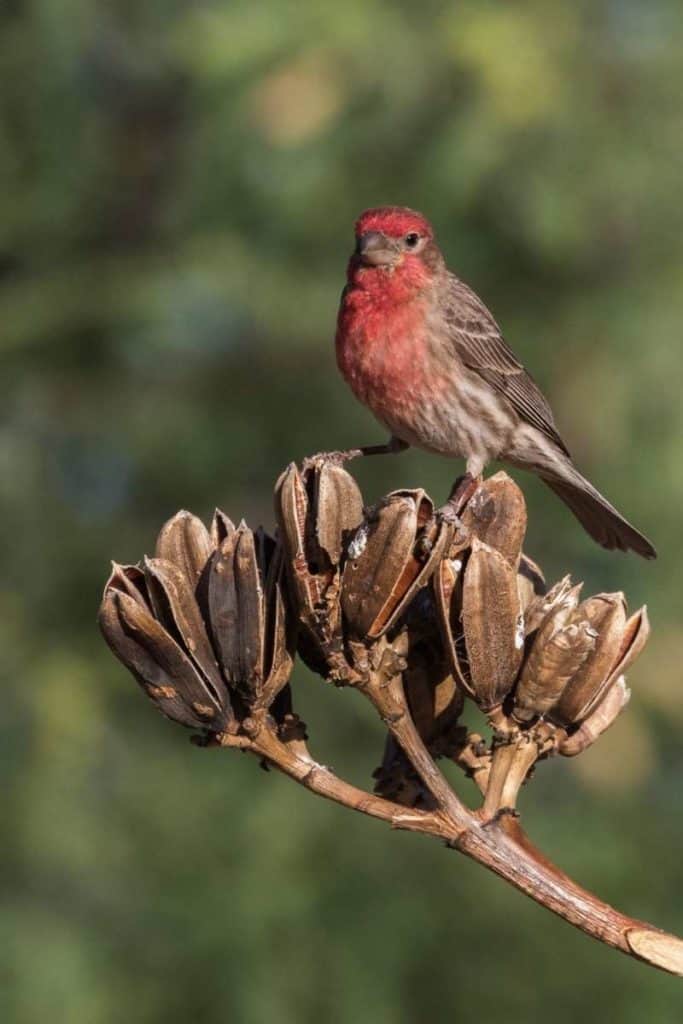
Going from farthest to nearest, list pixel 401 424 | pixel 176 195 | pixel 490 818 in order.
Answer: pixel 176 195 → pixel 401 424 → pixel 490 818

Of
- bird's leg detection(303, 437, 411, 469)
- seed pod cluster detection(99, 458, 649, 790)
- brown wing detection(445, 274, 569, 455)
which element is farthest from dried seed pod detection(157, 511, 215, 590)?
brown wing detection(445, 274, 569, 455)

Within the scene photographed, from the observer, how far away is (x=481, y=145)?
25.2 ft

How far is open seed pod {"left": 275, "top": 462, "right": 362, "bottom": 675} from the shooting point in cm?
261

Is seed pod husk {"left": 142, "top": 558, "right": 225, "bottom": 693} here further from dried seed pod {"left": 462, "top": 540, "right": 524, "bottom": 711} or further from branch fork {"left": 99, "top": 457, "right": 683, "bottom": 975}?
dried seed pod {"left": 462, "top": 540, "right": 524, "bottom": 711}

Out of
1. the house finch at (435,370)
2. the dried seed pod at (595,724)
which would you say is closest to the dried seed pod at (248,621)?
the dried seed pod at (595,724)

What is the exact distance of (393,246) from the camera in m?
4.88

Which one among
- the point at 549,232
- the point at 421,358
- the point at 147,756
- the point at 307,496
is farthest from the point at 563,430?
the point at 307,496

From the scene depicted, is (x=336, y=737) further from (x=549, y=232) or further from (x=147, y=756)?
(x=549, y=232)

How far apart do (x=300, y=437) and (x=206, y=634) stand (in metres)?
6.04

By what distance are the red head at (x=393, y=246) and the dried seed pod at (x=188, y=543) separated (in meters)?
2.19

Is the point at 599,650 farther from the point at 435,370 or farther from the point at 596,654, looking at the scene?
the point at 435,370

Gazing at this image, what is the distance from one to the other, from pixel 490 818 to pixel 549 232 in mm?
5852

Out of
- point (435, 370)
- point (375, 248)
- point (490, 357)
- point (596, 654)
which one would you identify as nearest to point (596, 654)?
point (596, 654)

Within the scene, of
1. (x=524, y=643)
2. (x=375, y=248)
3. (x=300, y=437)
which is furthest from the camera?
(x=300, y=437)
